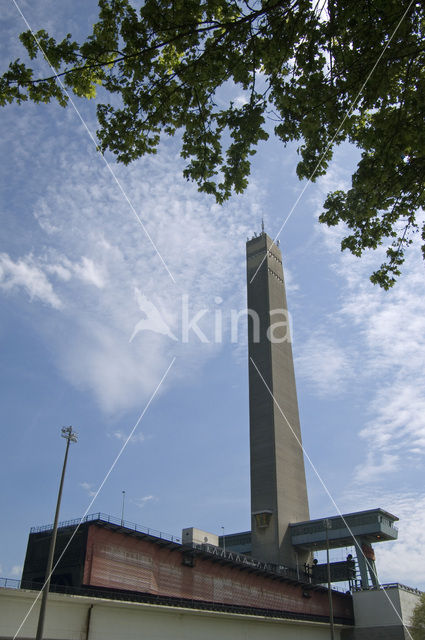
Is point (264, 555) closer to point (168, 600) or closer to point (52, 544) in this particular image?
point (168, 600)

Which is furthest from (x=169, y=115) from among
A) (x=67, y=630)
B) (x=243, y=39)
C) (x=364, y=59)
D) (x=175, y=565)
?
(x=175, y=565)

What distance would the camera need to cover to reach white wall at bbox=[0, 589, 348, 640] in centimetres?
2502

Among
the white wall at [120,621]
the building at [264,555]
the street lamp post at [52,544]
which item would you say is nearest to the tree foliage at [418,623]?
the building at [264,555]

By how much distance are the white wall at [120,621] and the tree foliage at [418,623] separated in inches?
730

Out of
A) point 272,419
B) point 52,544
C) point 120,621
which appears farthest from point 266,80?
point 272,419

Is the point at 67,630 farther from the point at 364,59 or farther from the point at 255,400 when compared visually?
the point at 255,400

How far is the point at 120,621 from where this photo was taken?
2997 centimetres

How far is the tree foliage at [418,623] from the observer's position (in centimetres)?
4984

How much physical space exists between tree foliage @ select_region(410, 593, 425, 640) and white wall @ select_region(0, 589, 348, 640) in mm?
18543

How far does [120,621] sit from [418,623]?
35.7 m

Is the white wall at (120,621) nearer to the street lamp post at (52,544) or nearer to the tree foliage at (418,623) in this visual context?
the street lamp post at (52,544)

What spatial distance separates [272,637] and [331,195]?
133 ft

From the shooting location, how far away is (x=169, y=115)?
1284 centimetres

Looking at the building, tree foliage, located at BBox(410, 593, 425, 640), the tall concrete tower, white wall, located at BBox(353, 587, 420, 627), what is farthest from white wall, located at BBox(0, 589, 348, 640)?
white wall, located at BBox(353, 587, 420, 627)
